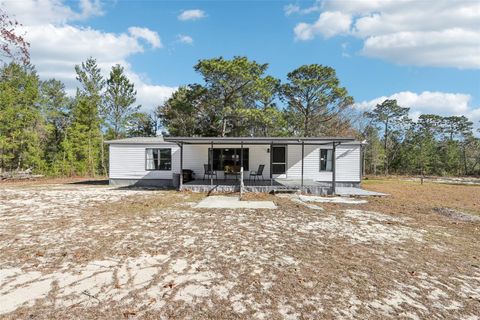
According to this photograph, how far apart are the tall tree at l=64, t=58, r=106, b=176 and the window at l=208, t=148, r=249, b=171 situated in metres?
11.8

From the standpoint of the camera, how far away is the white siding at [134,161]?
14789 millimetres

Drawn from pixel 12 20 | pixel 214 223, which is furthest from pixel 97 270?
pixel 12 20

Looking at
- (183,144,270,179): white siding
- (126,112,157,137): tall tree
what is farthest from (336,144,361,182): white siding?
(126,112,157,137): tall tree

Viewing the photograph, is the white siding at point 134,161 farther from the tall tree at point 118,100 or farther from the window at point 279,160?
the tall tree at point 118,100

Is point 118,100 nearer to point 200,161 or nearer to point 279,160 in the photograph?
point 200,161

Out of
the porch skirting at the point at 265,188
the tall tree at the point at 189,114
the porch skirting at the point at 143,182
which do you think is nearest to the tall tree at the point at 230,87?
the tall tree at the point at 189,114

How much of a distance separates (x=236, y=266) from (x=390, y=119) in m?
34.4

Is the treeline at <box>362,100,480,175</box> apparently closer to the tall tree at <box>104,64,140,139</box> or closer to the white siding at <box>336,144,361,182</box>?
the white siding at <box>336,144,361,182</box>

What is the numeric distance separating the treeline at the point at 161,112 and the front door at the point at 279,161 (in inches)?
225

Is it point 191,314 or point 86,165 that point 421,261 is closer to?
point 191,314

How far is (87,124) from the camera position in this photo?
73.0 ft

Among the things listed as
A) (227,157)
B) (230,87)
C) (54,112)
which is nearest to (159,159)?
(227,157)

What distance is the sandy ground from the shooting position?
2908 millimetres

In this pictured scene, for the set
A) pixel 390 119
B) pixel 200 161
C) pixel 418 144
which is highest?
Answer: pixel 390 119
